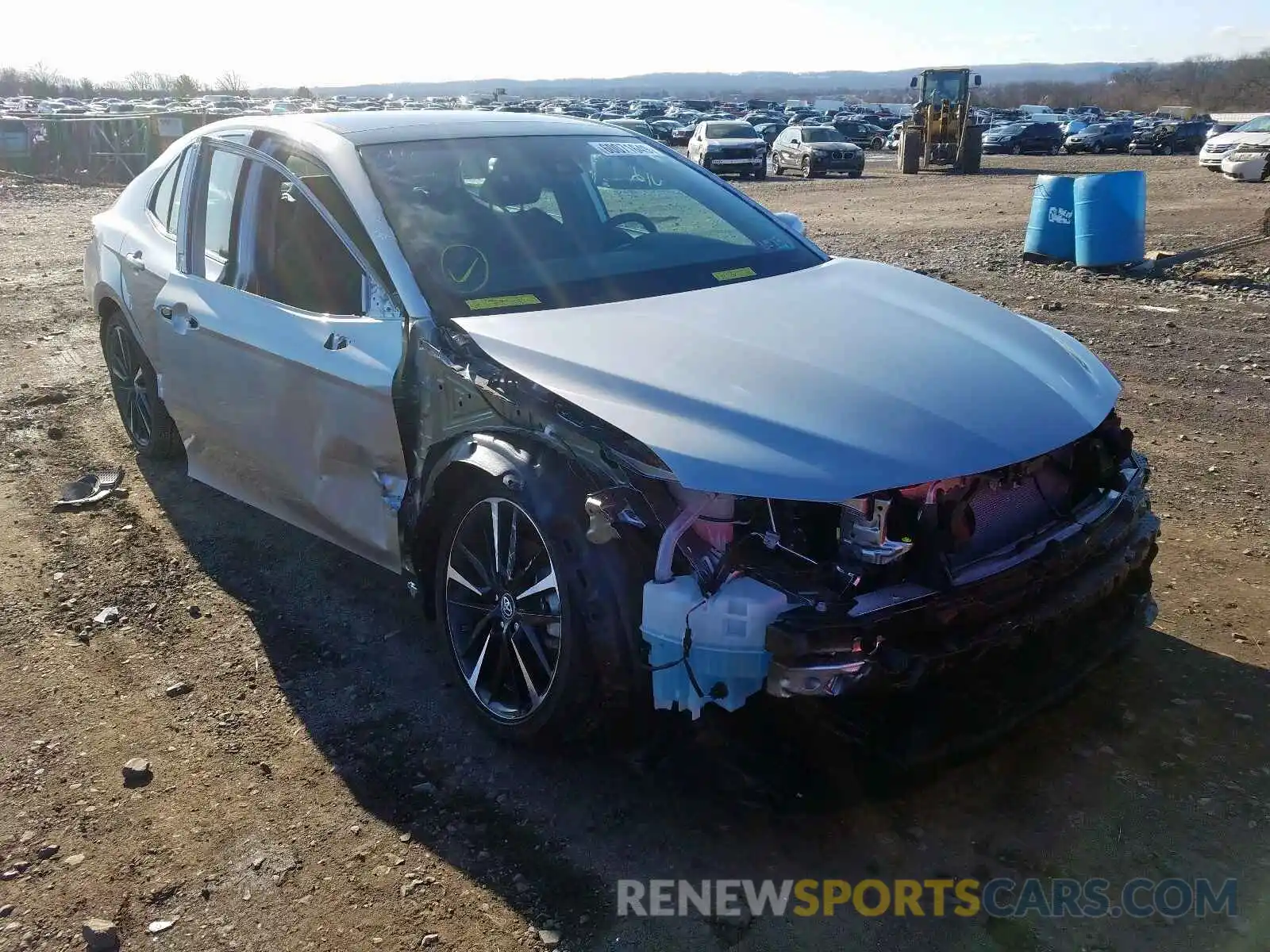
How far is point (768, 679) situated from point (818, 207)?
18857mm

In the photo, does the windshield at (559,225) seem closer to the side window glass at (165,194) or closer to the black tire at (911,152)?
the side window glass at (165,194)

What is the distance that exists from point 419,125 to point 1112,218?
872cm

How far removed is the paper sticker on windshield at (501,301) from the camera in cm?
331

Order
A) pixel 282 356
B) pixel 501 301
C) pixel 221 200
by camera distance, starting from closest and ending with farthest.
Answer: pixel 501 301 < pixel 282 356 < pixel 221 200

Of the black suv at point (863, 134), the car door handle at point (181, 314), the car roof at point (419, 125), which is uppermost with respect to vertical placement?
the car roof at point (419, 125)

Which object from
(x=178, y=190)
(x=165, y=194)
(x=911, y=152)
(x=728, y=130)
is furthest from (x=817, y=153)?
(x=178, y=190)

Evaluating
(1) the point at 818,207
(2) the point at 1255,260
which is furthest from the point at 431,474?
(1) the point at 818,207

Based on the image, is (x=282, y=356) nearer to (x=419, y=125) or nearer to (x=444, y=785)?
(x=419, y=125)

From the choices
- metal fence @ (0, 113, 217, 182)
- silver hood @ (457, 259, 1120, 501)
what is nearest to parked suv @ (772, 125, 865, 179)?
metal fence @ (0, 113, 217, 182)

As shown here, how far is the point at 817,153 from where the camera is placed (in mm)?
30188

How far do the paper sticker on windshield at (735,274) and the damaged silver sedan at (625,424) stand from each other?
22mm

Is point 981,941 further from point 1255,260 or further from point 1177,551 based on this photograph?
point 1255,260

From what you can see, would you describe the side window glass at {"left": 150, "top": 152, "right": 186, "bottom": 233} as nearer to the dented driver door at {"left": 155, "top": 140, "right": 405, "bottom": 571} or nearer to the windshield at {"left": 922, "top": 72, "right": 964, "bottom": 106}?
the dented driver door at {"left": 155, "top": 140, "right": 405, "bottom": 571}

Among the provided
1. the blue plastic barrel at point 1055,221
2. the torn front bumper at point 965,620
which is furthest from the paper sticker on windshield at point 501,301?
the blue plastic barrel at point 1055,221
